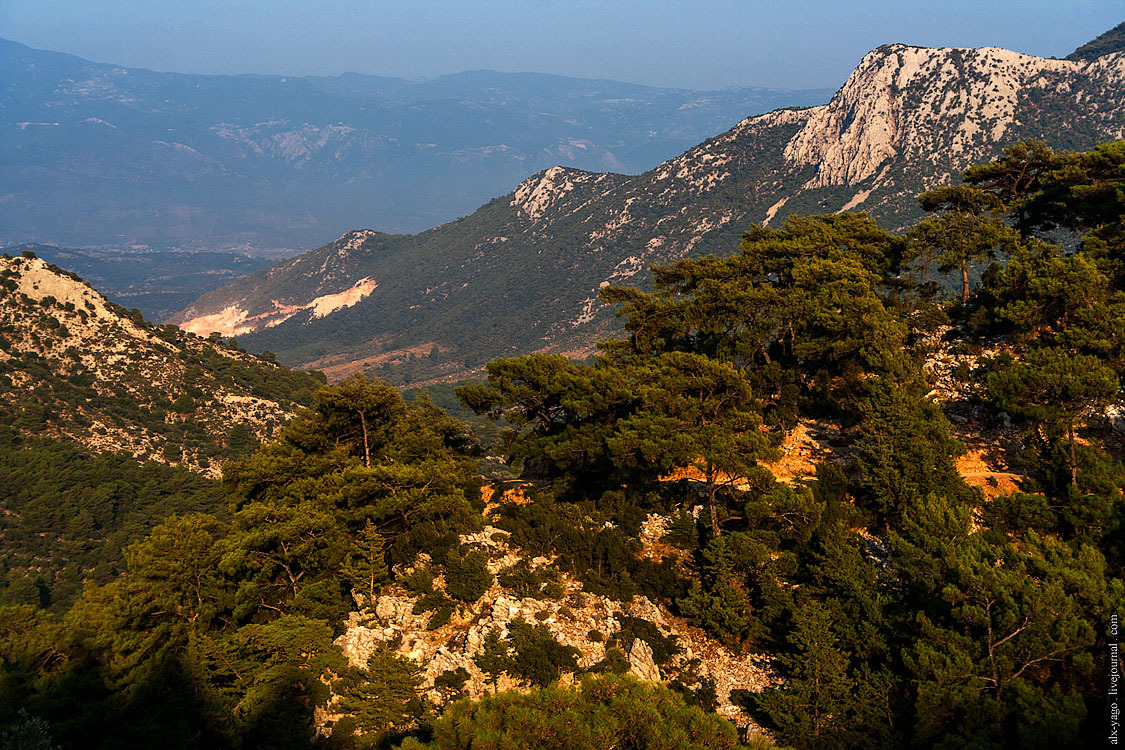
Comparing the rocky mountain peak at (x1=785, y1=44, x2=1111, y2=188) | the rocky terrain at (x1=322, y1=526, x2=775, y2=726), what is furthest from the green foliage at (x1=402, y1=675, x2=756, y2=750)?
the rocky mountain peak at (x1=785, y1=44, x2=1111, y2=188)

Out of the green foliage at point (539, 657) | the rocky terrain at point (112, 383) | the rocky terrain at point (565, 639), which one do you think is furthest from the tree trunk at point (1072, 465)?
the rocky terrain at point (112, 383)

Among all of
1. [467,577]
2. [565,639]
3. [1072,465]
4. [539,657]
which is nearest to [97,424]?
[467,577]

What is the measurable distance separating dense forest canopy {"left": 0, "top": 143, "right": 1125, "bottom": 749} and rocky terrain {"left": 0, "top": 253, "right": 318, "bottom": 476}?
190 ft

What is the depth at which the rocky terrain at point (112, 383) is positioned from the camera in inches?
3263

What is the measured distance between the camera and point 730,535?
29.4 m

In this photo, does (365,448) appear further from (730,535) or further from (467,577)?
(730,535)

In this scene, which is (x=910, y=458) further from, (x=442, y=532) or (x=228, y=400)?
(x=228, y=400)

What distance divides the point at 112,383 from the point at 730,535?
91091 mm

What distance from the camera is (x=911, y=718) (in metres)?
21.9

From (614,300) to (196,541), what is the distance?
3015 cm

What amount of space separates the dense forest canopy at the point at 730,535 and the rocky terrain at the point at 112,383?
57.9 m

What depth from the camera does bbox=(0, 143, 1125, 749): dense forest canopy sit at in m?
20.8

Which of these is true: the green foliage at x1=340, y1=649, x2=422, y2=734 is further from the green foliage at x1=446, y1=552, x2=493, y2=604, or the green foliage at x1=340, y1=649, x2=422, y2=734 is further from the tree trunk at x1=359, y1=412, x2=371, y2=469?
the tree trunk at x1=359, y1=412, x2=371, y2=469

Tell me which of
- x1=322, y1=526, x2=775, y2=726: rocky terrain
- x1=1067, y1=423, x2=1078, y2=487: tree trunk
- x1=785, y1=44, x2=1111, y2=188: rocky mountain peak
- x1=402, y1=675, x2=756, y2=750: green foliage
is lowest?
x1=322, y1=526, x2=775, y2=726: rocky terrain
